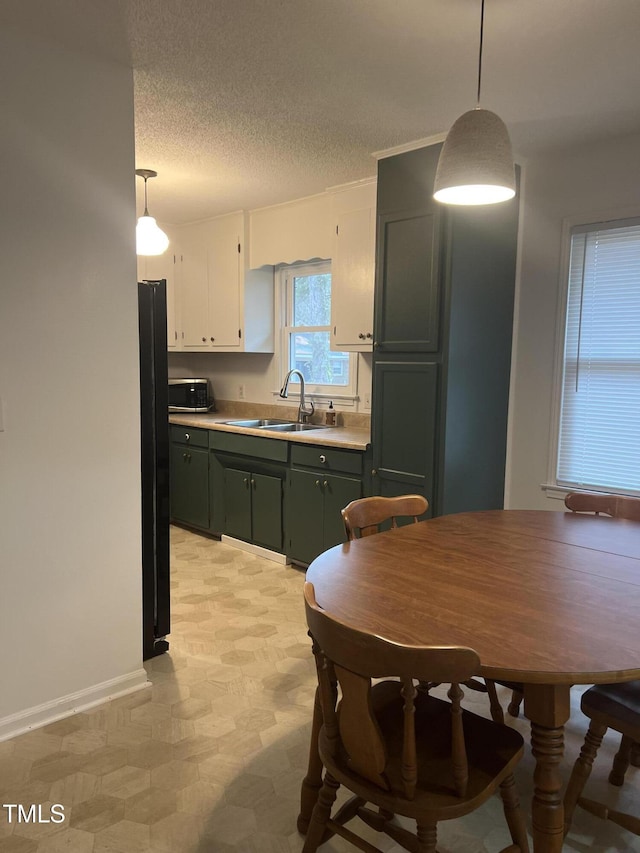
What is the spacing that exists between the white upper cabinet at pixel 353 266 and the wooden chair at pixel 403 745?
2.49 m

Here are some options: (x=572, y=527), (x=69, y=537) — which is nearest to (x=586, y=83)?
(x=572, y=527)

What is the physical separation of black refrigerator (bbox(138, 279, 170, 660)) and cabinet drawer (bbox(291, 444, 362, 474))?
1.11m

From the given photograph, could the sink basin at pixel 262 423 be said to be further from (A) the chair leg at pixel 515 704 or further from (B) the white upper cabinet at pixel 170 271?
(A) the chair leg at pixel 515 704

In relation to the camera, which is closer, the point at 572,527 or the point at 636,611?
the point at 636,611

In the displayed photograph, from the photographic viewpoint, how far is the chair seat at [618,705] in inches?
62.9

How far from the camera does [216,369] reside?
5.53 m

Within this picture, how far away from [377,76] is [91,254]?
4.21ft

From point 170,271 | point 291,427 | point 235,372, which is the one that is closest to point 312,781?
point 291,427

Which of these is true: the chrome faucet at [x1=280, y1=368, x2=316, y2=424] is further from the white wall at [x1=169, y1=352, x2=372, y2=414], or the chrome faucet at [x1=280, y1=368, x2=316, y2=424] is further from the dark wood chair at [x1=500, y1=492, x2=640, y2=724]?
the dark wood chair at [x1=500, y1=492, x2=640, y2=724]

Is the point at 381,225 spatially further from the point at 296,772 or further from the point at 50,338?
the point at 296,772

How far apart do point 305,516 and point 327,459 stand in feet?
1.37

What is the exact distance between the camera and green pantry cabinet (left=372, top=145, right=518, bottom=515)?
304 cm

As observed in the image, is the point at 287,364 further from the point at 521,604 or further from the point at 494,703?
the point at 521,604

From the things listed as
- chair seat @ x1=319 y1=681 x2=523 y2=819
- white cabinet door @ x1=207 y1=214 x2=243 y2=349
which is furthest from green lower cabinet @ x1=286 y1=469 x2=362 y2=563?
chair seat @ x1=319 y1=681 x2=523 y2=819
